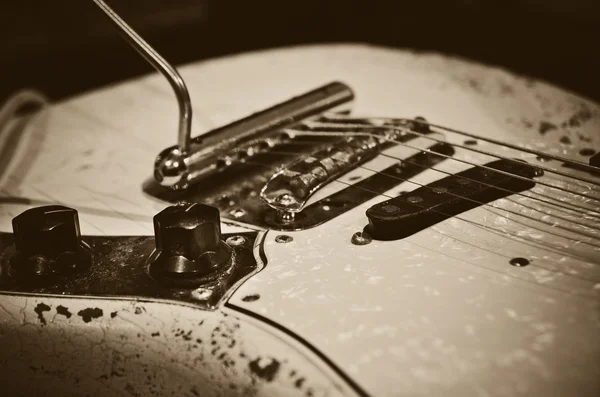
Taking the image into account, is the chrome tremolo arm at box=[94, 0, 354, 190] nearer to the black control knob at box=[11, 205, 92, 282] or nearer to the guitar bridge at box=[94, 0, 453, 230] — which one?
the guitar bridge at box=[94, 0, 453, 230]

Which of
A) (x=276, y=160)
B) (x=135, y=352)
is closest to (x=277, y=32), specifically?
(x=276, y=160)

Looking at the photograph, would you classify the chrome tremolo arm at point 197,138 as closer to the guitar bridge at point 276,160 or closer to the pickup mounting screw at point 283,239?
the guitar bridge at point 276,160

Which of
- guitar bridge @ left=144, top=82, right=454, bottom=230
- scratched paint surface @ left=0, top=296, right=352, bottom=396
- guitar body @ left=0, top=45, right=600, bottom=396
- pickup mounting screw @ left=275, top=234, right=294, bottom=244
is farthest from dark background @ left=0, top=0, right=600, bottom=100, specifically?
scratched paint surface @ left=0, top=296, right=352, bottom=396

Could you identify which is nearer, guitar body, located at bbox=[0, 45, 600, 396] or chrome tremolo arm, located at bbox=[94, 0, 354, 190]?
guitar body, located at bbox=[0, 45, 600, 396]

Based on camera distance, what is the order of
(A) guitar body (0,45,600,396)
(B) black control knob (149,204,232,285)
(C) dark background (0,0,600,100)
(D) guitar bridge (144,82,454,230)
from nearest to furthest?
1. (A) guitar body (0,45,600,396)
2. (B) black control knob (149,204,232,285)
3. (D) guitar bridge (144,82,454,230)
4. (C) dark background (0,0,600,100)

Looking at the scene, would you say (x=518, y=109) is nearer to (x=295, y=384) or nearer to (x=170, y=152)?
(x=170, y=152)

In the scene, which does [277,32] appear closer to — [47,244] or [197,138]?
[197,138]

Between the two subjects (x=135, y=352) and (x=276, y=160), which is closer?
(x=135, y=352)

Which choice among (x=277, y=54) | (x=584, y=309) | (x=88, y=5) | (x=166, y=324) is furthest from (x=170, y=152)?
(x=88, y=5)
